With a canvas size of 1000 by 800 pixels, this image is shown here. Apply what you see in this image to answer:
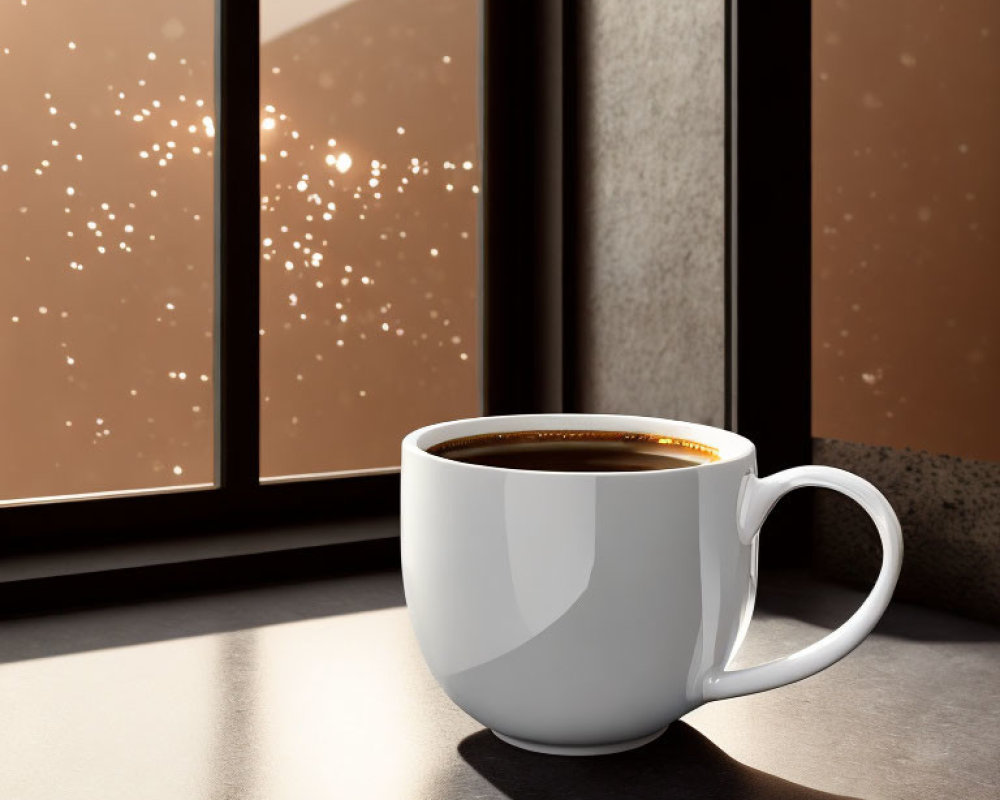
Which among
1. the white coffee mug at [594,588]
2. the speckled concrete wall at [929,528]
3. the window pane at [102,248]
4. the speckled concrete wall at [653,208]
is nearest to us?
the white coffee mug at [594,588]

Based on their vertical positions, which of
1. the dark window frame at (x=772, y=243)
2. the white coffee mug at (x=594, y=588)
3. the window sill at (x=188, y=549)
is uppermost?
the dark window frame at (x=772, y=243)

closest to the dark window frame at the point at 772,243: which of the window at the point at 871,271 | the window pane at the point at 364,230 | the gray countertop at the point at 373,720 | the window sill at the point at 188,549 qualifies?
the window at the point at 871,271

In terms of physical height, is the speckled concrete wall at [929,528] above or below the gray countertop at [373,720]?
above

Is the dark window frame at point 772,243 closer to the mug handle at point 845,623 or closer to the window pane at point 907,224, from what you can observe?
the window pane at point 907,224

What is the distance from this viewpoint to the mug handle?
382 mm

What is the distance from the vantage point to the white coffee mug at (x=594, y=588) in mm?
361

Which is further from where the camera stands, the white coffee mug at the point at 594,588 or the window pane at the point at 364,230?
the window pane at the point at 364,230

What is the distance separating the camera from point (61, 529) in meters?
0.69

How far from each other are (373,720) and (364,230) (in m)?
1.01

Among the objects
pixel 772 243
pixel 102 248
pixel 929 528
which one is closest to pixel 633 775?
pixel 929 528

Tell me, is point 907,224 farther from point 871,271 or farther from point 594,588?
point 594,588

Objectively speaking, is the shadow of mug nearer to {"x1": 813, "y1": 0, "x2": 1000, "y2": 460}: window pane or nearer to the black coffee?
the black coffee

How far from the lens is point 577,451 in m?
0.45

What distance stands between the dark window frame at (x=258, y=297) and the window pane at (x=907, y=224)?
0.22 meters
